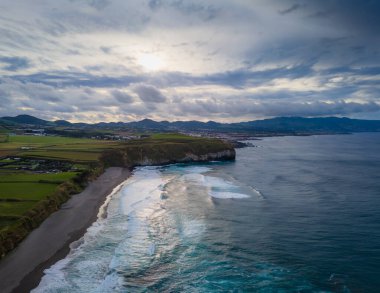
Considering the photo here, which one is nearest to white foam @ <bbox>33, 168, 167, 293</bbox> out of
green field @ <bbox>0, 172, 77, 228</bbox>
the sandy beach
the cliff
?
the sandy beach

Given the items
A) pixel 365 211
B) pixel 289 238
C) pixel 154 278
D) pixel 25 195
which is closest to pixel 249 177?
pixel 365 211

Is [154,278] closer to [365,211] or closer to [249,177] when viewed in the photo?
[365,211]

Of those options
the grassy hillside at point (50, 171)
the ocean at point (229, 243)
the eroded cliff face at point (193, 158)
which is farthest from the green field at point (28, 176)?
the eroded cliff face at point (193, 158)

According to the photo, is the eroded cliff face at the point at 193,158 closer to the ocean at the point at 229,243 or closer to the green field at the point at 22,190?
the green field at the point at 22,190

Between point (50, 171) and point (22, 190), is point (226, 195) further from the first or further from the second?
point (50, 171)

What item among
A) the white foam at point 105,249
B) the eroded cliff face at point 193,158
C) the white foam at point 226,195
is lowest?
the white foam at point 105,249

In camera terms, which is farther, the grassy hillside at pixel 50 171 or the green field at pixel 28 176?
the green field at pixel 28 176
